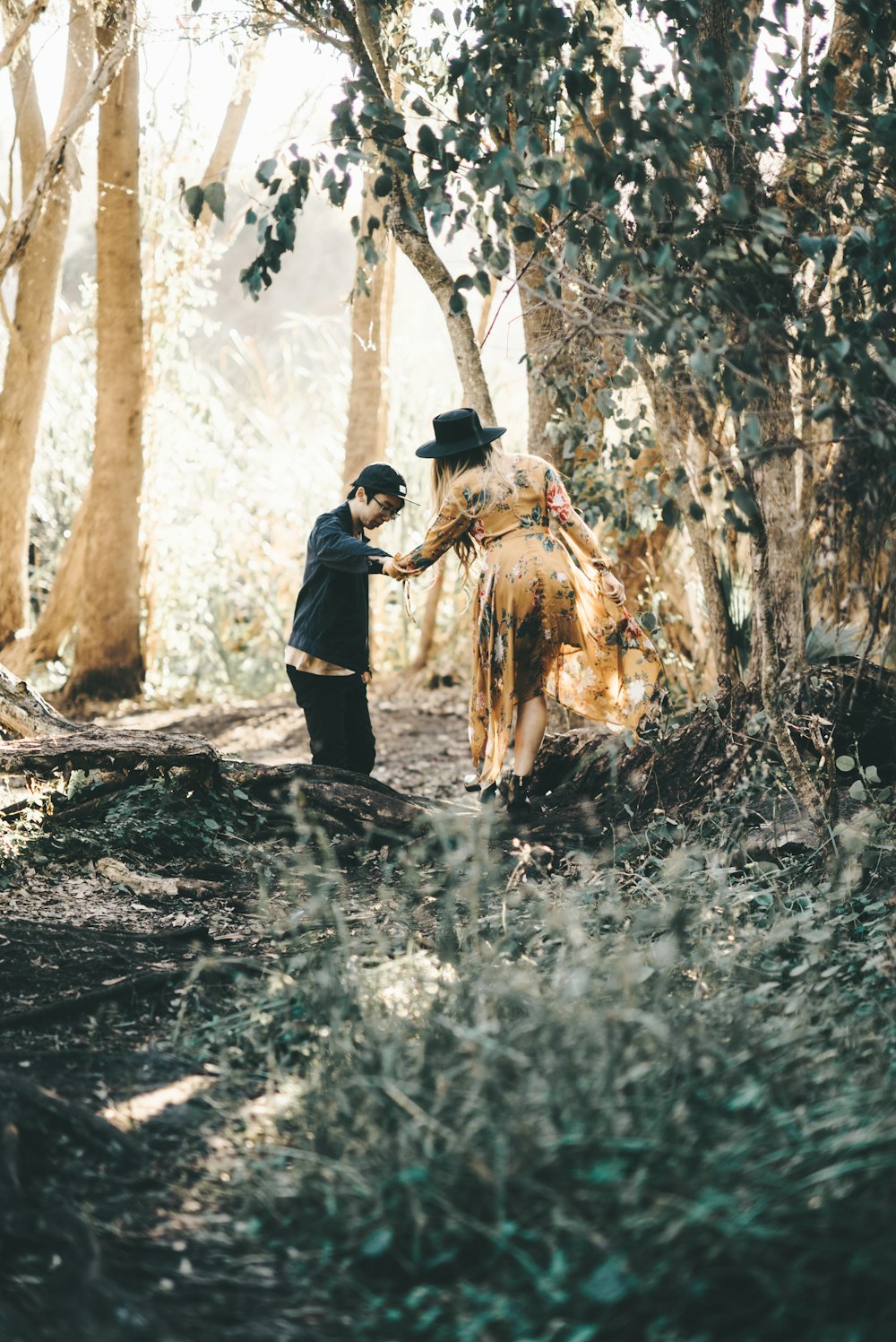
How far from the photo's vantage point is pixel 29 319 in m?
8.79

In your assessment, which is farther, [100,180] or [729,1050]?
[100,180]

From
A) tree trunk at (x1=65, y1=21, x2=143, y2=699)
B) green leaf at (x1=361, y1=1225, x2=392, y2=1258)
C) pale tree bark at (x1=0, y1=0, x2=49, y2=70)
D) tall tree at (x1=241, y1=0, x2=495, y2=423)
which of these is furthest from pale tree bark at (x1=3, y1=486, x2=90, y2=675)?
green leaf at (x1=361, y1=1225, x2=392, y2=1258)

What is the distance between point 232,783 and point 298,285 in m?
22.6

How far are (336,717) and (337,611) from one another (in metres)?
0.51

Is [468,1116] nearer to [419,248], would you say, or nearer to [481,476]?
[481,476]

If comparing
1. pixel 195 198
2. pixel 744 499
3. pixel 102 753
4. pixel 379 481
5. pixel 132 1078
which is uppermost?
pixel 195 198

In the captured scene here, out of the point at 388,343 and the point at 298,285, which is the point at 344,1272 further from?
the point at 298,285

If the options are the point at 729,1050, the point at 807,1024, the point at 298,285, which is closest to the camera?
the point at 729,1050

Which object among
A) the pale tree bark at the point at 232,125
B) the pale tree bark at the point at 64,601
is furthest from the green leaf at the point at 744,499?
the pale tree bark at the point at 232,125

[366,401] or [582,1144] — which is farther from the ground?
[366,401]

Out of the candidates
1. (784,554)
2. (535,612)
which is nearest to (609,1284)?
(784,554)

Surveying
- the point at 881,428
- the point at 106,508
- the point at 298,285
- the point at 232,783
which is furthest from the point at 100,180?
the point at 298,285

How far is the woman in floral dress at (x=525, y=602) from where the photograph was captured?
5172 millimetres

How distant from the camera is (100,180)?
8.91m
